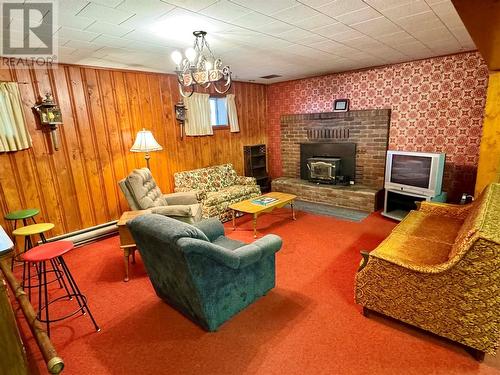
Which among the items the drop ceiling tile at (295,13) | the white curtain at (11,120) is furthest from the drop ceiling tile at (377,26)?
the white curtain at (11,120)

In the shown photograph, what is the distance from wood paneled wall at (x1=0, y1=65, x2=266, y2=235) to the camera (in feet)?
10.9

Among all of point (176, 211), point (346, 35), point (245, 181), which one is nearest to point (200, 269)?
point (176, 211)

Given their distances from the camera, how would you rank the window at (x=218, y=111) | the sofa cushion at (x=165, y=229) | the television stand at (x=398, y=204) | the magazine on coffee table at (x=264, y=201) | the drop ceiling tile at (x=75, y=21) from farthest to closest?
the window at (x=218, y=111)
the television stand at (x=398, y=204)
the magazine on coffee table at (x=264, y=201)
the drop ceiling tile at (x=75, y=21)
the sofa cushion at (x=165, y=229)

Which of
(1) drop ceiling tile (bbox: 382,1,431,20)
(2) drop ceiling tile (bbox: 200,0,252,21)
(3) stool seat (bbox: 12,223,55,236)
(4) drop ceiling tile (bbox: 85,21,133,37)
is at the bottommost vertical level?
(3) stool seat (bbox: 12,223,55,236)

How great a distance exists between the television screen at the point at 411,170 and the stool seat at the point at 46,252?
428 cm

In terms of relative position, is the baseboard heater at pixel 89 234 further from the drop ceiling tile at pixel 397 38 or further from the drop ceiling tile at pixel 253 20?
the drop ceiling tile at pixel 397 38

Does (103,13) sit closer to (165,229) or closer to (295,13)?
(295,13)

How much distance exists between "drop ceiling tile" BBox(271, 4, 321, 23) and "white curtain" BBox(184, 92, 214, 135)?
2.87 meters

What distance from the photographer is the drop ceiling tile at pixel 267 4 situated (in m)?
1.97

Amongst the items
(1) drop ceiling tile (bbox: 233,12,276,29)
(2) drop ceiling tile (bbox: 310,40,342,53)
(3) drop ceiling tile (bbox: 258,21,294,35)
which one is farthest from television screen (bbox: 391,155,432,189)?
(1) drop ceiling tile (bbox: 233,12,276,29)

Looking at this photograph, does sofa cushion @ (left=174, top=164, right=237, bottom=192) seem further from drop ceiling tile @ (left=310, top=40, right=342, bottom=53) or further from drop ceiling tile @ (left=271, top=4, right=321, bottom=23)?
drop ceiling tile @ (left=271, top=4, right=321, bottom=23)

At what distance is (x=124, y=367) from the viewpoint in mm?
1820

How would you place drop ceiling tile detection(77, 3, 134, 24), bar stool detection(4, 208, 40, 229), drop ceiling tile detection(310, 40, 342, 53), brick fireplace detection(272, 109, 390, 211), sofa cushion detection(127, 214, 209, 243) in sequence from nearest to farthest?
sofa cushion detection(127, 214, 209, 243) < drop ceiling tile detection(77, 3, 134, 24) < bar stool detection(4, 208, 40, 229) < drop ceiling tile detection(310, 40, 342, 53) < brick fireplace detection(272, 109, 390, 211)

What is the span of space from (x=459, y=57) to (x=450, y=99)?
570 millimetres
